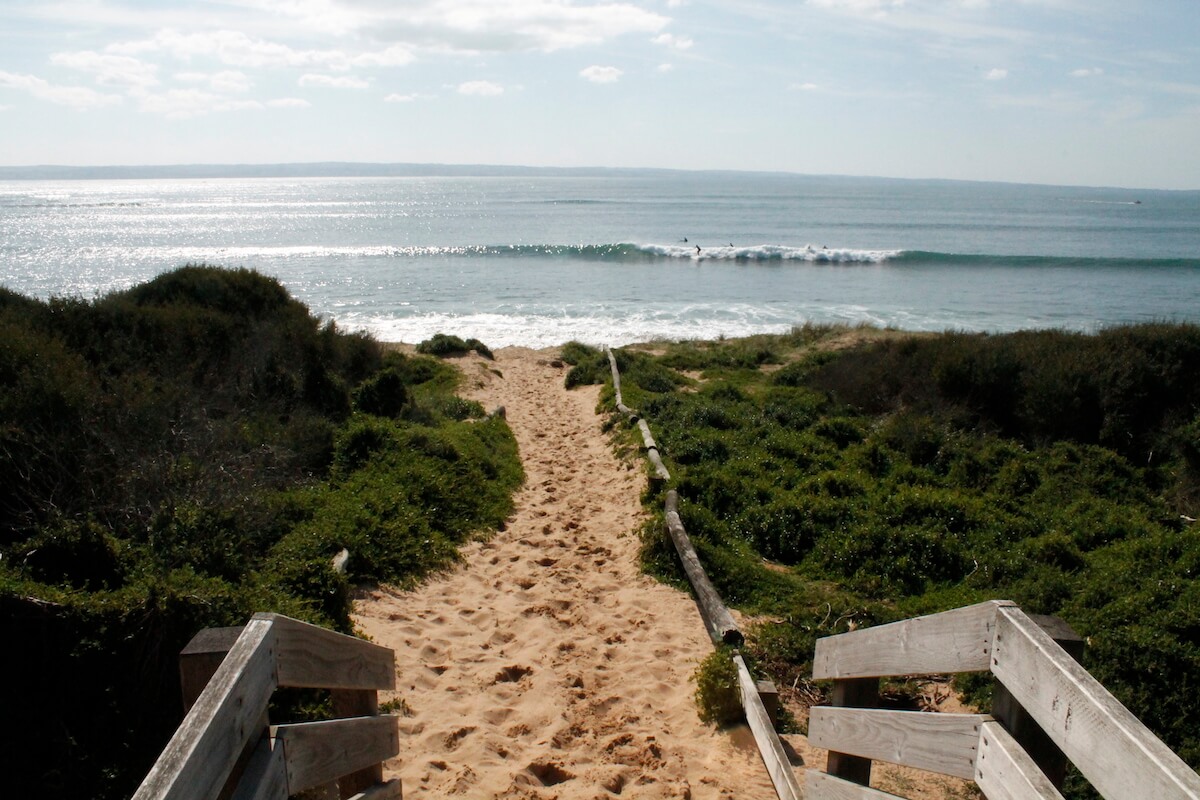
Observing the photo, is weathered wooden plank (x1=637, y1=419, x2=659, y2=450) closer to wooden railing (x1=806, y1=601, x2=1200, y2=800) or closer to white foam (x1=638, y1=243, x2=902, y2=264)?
wooden railing (x1=806, y1=601, x2=1200, y2=800)

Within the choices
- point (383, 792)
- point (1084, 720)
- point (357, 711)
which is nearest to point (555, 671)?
point (383, 792)

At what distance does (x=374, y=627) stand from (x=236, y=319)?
984 cm

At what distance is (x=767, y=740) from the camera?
493 centimetres

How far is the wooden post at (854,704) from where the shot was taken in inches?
138

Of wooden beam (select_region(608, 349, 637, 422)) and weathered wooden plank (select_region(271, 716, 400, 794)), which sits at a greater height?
weathered wooden plank (select_region(271, 716, 400, 794))

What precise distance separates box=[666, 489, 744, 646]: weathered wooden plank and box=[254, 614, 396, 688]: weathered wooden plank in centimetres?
351

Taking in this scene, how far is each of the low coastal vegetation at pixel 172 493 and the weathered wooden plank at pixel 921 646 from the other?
3.32 meters

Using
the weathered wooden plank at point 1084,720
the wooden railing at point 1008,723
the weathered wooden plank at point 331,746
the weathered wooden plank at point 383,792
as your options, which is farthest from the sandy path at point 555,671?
the weathered wooden plank at point 1084,720

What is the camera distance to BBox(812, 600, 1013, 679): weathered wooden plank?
7.79ft

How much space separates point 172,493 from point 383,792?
4.69m

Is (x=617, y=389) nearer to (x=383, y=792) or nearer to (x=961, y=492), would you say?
(x=961, y=492)

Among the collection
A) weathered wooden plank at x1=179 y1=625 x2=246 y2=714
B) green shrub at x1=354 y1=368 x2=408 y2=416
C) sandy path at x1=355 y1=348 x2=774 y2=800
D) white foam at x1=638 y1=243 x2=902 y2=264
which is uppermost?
white foam at x1=638 y1=243 x2=902 y2=264

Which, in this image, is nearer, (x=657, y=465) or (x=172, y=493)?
(x=172, y=493)

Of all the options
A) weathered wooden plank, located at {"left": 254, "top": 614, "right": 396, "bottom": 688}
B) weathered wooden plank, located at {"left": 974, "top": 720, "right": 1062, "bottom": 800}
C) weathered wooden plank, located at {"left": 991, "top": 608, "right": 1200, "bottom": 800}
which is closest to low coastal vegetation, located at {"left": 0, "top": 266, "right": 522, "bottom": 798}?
weathered wooden plank, located at {"left": 254, "top": 614, "right": 396, "bottom": 688}
